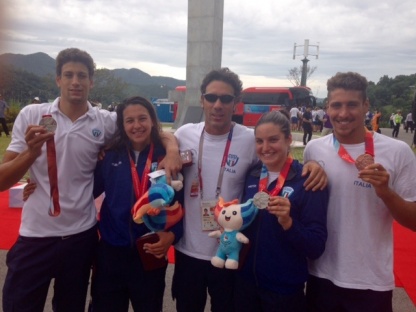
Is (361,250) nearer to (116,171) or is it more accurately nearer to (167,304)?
(116,171)

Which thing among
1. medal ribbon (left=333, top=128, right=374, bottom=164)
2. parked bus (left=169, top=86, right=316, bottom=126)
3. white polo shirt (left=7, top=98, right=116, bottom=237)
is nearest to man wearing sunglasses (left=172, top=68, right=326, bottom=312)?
medal ribbon (left=333, top=128, right=374, bottom=164)

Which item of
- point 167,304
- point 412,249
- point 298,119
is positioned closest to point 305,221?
point 167,304

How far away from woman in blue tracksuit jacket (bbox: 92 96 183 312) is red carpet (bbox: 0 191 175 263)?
7.14 feet

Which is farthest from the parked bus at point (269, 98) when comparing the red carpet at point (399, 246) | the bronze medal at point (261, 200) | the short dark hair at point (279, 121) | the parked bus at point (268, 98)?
the bronze medal at point (261, 200)

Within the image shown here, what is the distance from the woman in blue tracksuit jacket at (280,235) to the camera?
2318 mm

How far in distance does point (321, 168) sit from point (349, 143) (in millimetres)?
248

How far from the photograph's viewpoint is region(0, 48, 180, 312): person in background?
8.87 ft

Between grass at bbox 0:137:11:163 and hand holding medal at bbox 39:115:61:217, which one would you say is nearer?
hand holding medal at bbox 39:115:61:217

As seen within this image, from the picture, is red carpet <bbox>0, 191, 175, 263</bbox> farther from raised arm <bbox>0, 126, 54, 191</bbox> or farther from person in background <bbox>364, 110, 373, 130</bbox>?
person in background <bbox>364, 110, 373, 130</bbox>

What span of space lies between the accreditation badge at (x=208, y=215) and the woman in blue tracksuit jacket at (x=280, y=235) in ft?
0.90

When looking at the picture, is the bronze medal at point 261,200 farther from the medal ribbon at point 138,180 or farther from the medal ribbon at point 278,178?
the medal ribbon at point 138,180

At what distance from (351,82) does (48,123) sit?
1.91m

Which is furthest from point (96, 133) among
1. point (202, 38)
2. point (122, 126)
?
point (202, 38)

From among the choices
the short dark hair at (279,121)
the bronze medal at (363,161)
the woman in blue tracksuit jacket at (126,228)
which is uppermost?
the short dark hair at (279,121)
